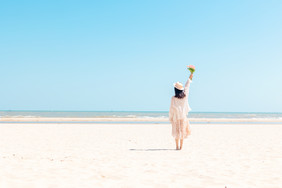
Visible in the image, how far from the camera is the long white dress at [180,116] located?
8.54m

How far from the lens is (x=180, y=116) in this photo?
28.0 ft
